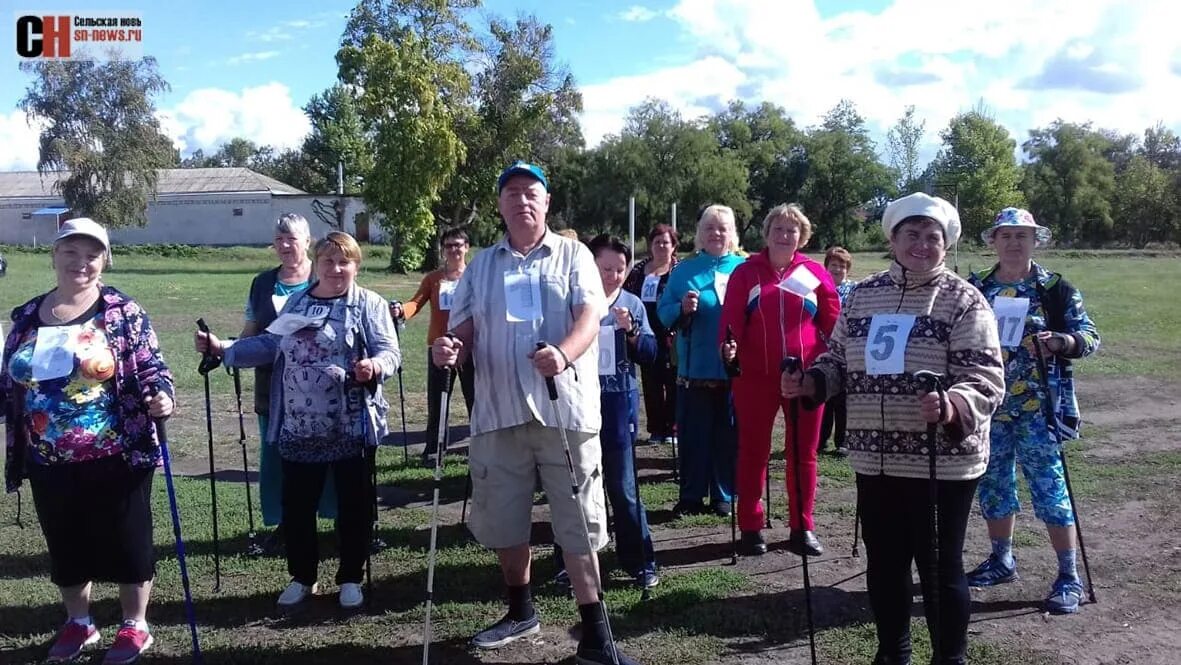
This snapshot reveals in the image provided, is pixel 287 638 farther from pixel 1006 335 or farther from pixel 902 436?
pixel 1006 335

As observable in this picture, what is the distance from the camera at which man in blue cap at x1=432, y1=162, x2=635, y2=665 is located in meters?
4.04

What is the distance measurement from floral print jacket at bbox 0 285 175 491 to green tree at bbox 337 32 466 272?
32.8 meters

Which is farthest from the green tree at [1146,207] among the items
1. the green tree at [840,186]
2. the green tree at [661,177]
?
the green tree at [661,177]

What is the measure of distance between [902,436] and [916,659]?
1.35m

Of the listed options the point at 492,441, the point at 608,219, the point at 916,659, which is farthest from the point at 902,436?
the point at 608,219

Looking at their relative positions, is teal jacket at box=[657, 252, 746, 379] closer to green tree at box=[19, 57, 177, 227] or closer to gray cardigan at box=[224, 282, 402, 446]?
gray cardigan at box=[224, 282, 402, 446]

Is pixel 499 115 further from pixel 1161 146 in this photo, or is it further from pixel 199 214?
pixel 1161 146

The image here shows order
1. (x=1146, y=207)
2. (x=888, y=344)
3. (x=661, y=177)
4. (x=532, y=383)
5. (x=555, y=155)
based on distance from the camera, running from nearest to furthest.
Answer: (x=888, y=344), (x=532, y=383), (x=555, y=155), (x=661, y=177), (x=1146, y=207)

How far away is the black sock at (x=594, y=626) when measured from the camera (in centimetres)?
430

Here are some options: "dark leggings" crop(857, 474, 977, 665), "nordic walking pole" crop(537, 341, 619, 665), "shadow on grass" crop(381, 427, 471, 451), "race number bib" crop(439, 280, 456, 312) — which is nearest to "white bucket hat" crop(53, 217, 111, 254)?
"nordic walking pole" crop(537, 341, 619, 665)

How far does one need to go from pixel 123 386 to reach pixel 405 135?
33238 millimetres

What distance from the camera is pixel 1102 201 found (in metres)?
65.4

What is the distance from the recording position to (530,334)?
13.3 ft

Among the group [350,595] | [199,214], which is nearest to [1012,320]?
[350,595]
